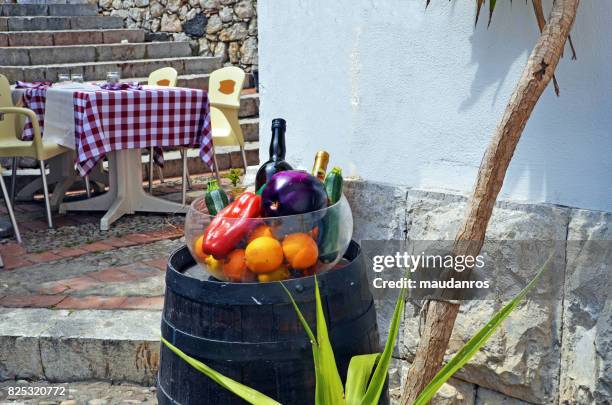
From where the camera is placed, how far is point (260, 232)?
167 centimetres

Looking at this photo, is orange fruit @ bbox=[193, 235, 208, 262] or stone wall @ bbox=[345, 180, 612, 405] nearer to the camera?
A: orange fruit @ bbox=[193, 235, 208, 262]

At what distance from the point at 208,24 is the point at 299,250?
26.4ft

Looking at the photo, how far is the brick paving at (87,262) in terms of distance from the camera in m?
3.55

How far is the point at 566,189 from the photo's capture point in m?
2.22

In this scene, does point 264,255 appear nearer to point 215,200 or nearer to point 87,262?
point 215,200

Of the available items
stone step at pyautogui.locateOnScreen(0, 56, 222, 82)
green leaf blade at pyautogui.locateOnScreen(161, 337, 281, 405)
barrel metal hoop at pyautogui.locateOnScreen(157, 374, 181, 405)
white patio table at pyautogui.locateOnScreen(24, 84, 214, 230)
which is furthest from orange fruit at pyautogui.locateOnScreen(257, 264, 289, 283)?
stone step at pyautogui.locateOnScreen(0, 56, 222, 82)

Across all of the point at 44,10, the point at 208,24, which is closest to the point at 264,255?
the point at 208,24

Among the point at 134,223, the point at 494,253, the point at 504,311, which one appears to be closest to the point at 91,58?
the point at 134,223

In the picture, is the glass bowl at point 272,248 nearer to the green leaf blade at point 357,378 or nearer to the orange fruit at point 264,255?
the orange fruit at point 264,255

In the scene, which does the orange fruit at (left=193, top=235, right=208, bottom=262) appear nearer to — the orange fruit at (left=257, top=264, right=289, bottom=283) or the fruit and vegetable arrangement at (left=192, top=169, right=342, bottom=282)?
the fruit and vegetable arrangement at (left=192, top=169, right=342, bottom=282)

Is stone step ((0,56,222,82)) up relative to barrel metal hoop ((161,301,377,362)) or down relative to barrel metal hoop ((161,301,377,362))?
up

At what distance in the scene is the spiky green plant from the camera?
4.93 feet

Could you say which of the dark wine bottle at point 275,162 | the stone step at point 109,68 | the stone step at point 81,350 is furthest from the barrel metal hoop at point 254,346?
the stone step at point 109,68

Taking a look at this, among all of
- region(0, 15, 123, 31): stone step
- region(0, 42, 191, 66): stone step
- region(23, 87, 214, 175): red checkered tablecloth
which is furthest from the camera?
region(0, 15, 123, 31): stone step
